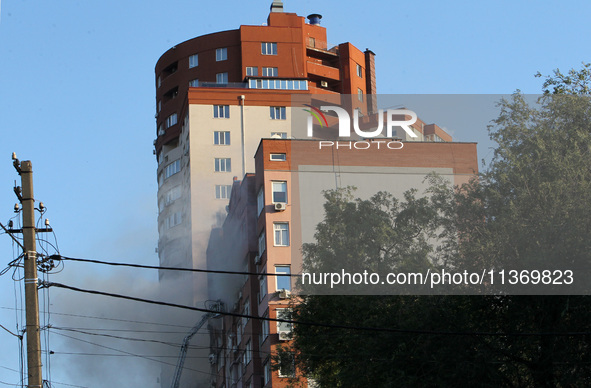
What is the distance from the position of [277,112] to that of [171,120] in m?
11.4

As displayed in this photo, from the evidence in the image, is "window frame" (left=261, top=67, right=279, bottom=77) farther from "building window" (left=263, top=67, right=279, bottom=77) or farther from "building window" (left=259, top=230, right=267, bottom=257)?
"building window" (left=259, top=230, right=267, bottom=257)

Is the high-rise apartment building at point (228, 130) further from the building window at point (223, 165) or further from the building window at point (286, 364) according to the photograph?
the building window at point (286, 364)

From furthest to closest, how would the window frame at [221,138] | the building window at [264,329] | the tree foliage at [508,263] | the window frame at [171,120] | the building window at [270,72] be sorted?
1. the window frame at [171,120]
2. the building window at [270,72]
3. the window frame at [221,138]
4. the building window at [264,329]
5. the tree foliage at [508,263]

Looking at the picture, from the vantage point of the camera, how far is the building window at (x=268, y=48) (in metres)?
83.1

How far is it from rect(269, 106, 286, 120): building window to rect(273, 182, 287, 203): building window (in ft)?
86.3

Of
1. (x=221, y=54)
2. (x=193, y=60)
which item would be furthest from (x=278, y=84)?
(x=193, y=60)

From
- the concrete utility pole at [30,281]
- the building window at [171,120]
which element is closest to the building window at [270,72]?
the building window at [171,120]

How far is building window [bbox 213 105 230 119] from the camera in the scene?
79562mm

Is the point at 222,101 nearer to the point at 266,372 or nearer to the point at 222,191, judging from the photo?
the point at 222,191

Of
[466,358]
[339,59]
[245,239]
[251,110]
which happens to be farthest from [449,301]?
[339,59]

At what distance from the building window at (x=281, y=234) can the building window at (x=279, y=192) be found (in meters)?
1.36

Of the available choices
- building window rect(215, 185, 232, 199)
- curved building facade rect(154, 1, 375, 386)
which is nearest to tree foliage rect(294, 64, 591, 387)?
curved building facade rect(154, 1, 375, 386)

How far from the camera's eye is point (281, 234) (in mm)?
52906

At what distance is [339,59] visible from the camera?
87.6 metres
